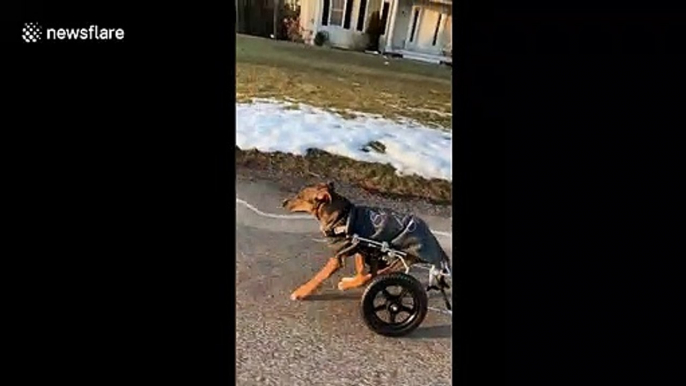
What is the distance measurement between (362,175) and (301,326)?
0.77ft

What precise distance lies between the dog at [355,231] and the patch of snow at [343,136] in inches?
2.7

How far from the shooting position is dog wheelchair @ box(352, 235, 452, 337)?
127 centimetres

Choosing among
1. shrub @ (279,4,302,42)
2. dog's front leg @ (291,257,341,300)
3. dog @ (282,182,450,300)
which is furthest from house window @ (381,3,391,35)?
dog's front leg @ (291,257,341,300)

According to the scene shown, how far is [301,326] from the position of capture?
126cm

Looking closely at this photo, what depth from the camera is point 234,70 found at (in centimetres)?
127

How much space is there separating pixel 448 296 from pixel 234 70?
0.45 metres

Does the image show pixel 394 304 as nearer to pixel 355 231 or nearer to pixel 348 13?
pixel 355 231

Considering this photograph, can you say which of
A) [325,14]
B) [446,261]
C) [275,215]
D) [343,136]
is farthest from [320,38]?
[446,261]
